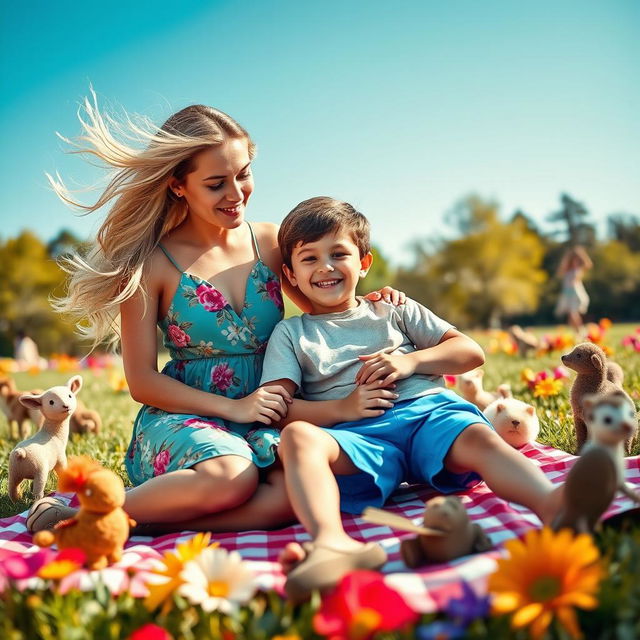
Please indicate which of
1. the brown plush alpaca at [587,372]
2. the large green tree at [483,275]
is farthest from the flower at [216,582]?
the large green tree at [483,275]

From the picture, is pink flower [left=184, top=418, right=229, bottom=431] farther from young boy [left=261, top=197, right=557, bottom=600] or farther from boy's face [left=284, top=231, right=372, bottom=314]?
boy's face [left=284, top=231, right=372, bottom=314]

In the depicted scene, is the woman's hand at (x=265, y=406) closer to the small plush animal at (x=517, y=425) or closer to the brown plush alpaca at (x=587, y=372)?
the small plush animal at (x=517, y=425)

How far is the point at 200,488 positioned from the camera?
8.20 feet

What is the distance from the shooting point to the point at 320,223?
2.98 m

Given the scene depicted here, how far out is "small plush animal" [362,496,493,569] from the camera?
1910mm

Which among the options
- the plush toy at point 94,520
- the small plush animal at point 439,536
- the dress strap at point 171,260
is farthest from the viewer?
the dress strap at point 171,260

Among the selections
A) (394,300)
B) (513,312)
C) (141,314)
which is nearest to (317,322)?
(394,300)

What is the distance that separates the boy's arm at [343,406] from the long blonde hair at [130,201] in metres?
0.92

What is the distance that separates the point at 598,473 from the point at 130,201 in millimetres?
2469

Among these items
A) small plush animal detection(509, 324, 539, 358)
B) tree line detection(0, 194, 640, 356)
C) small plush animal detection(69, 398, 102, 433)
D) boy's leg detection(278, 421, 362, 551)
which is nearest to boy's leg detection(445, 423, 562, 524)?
boy's leg detection(278, 421, 362, 551)

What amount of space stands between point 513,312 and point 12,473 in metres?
34.0

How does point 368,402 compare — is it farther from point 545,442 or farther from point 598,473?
point 545,442

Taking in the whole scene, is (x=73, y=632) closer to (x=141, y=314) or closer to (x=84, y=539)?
(x=84, y=539)

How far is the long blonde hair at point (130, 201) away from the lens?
10.5 ft
